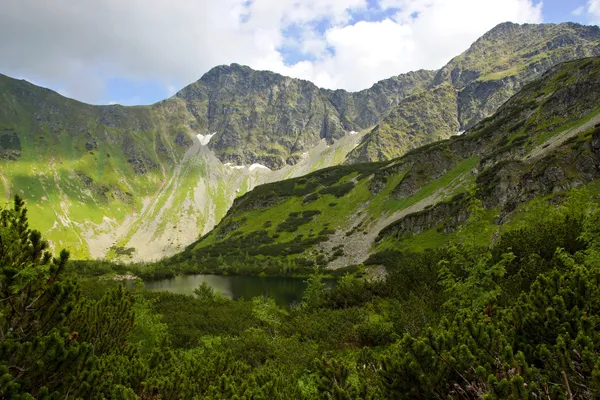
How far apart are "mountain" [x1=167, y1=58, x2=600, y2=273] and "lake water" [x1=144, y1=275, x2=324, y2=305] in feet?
35.5

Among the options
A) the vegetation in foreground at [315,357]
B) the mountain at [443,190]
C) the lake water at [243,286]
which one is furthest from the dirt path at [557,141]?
the vegetation in foreground at [315,357]

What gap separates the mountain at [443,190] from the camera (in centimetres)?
8338

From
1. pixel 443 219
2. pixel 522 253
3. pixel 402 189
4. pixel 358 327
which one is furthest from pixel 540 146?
pixel 358 327

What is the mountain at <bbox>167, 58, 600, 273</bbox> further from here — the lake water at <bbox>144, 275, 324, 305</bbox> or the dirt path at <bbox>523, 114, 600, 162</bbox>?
the lake water at <bbox>144, 275, 324, 305</bbox>

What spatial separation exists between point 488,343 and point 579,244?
20.9 meters

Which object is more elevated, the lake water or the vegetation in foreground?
the vegetation in foreground

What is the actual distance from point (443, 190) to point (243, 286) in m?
80.1

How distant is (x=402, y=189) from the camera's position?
145 m

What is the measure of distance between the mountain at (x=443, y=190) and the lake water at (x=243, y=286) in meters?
10.8

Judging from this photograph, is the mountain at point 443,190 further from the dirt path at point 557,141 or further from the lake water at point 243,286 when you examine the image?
the lake water at point 243,286

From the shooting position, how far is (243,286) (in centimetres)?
10906

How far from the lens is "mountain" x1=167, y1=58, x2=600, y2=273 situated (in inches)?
3282

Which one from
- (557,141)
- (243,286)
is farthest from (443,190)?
(243,286)

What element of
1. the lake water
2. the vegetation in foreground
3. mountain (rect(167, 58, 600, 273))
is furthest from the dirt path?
the vegetation in foreground
